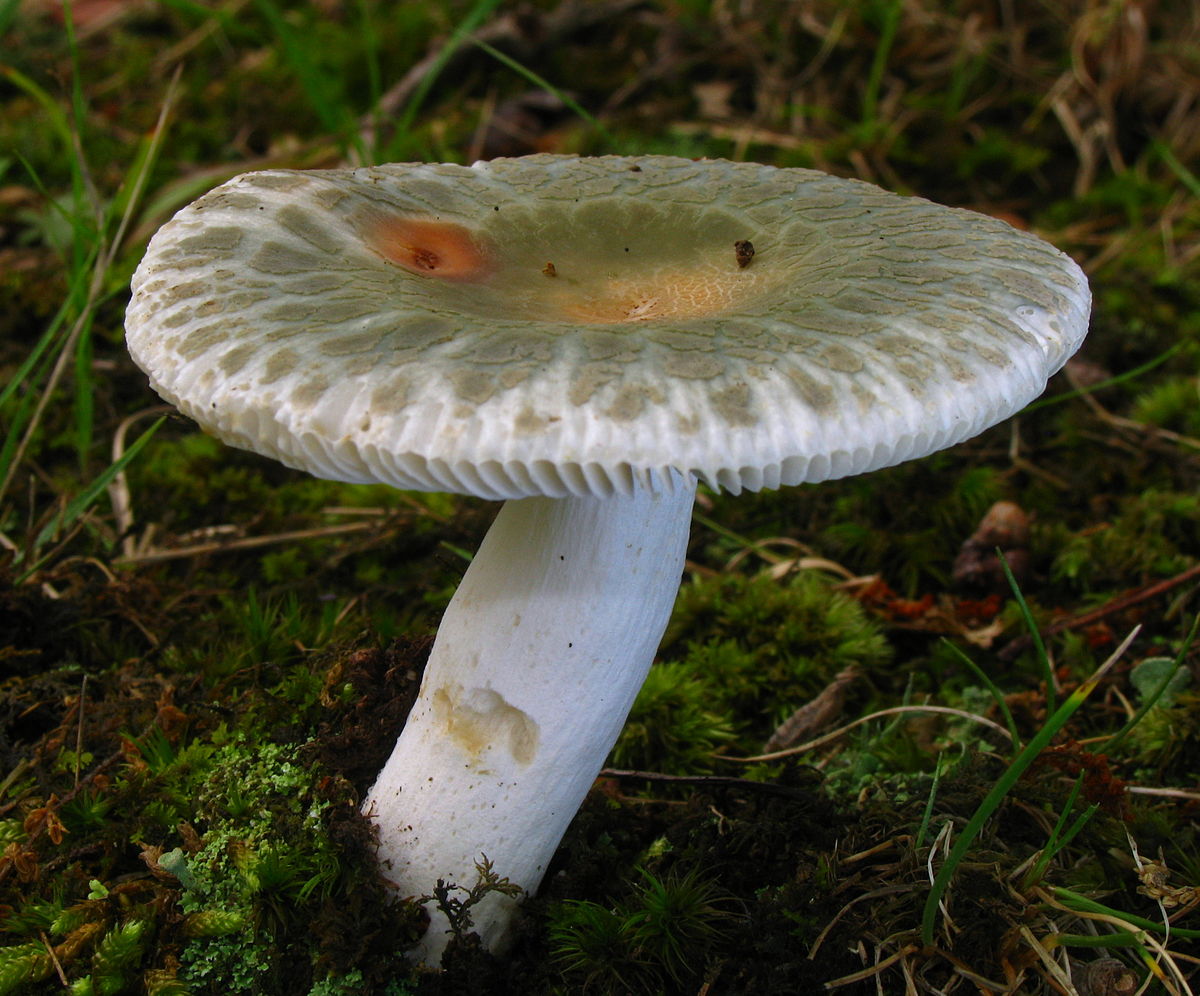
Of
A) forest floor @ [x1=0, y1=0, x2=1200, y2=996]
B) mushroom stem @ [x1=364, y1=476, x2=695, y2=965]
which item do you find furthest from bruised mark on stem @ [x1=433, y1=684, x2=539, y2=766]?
forest floor @ [x1=0, y1=0, x2=1200, y2=996]

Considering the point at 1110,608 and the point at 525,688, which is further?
the point at 1110,608

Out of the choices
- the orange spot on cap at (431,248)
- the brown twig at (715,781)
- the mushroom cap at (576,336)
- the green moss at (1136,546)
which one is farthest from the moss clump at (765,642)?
the orange spot on cap at (431,248)

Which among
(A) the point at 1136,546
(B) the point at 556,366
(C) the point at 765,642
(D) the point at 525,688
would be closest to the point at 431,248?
(B) the point at 556,366

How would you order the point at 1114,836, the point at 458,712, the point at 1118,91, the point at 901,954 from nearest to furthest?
the point at 901,954 → the point at 458,712 → the point at 1114,836 → the point at 1118,91

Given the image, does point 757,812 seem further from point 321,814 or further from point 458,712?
point 321,814

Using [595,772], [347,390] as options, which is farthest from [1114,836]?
[347,390]

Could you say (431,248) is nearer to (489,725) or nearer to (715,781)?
(489,725)
